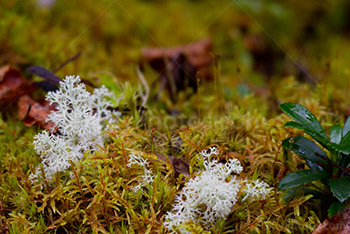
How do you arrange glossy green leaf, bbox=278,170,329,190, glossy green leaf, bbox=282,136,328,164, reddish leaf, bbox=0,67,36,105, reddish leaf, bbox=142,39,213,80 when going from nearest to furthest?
1. glossy green leaf, bbox=278,170,329,190
2. glossy green leaf, bbox=282,136,328,164
3. reddish leaf, bbox=0,67,36,105
4. reddish leaf, bbox=142,39,213,80

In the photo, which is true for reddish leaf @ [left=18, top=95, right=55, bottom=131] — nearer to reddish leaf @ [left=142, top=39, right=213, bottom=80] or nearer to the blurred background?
the blurred background

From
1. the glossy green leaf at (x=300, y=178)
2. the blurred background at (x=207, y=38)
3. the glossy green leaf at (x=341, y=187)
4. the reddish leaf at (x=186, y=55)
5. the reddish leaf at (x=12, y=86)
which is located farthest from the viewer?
the reddish leaf at (x=186, y=55)

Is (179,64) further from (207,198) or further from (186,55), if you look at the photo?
(207,198)

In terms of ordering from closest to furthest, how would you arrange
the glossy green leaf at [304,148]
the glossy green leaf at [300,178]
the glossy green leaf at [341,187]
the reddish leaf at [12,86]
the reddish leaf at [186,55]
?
the glossy green leaf at [341,187] → the glossy green leaf at [300,178] → the glossy green leaf at [304,148] → the reddish leaf at [12,86] → the reddish leaf at [186,55]

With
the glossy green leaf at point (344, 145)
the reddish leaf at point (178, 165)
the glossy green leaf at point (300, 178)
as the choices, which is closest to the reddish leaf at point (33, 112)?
the reddish leaf at point (178, 165)

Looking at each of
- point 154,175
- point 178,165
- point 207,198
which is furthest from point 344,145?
point 154,175

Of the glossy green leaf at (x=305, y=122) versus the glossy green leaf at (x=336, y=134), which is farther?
the glossy green leaf at (x=336, y=134)

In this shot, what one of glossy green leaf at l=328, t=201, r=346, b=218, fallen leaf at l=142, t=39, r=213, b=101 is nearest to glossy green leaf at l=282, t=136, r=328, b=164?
glossy green leaf at l=328, t=201, r=346, b=218

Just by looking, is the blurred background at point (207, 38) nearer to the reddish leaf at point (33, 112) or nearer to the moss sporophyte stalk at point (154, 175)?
the reddish leaf at point (33, 112)
